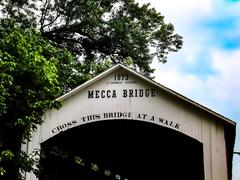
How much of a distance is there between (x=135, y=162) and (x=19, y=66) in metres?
7.45

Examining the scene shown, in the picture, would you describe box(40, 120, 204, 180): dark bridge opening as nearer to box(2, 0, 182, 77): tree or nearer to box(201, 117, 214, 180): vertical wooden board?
box(201, 117, 214, 180): vertical wooden board

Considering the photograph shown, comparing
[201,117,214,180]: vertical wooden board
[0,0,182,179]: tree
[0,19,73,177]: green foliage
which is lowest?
[201,117,214,180]: vertical wooden board

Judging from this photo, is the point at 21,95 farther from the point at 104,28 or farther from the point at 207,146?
the point at 104,28

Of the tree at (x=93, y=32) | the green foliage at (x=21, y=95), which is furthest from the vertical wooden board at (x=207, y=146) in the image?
the tree at (x=93, y=32)

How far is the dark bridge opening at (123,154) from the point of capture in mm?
14820

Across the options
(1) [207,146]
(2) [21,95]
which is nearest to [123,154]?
(1) [207,146]

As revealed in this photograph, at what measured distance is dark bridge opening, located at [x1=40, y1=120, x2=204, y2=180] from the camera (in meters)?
14.8

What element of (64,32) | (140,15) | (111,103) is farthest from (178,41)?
(111,103)

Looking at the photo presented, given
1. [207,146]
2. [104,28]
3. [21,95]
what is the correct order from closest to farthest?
1. [207,146]
2. [21,95]
3. [104,28]

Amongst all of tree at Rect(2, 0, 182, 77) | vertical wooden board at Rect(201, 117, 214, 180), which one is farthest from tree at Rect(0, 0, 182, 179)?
vertical wooden board at Rect(201, 117, 214, 180)

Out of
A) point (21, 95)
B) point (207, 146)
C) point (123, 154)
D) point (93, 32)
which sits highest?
point (93, 32)

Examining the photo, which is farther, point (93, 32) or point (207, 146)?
point (93, 32)

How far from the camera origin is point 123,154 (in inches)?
683

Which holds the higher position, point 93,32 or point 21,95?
point 93,32
